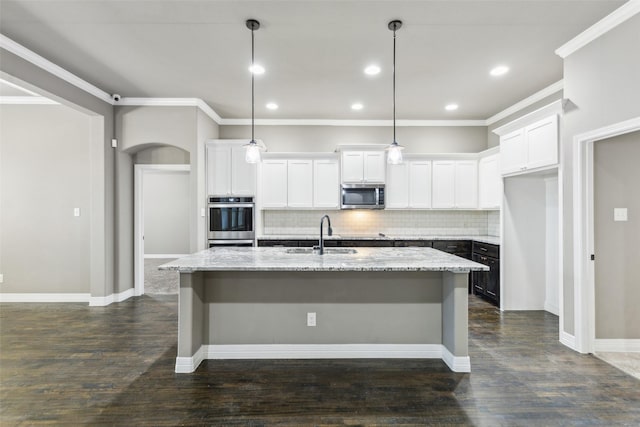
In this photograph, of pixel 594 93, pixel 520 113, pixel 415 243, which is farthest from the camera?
pixel 415 243

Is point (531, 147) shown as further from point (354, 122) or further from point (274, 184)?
point (274, 184)

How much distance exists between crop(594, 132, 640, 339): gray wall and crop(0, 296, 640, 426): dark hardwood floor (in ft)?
1.80

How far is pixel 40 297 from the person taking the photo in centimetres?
487

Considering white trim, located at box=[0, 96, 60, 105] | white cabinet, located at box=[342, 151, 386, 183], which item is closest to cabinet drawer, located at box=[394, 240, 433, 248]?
white cabinet, located at box=[342, 151, 386, 183]

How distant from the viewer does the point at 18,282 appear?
191 inches

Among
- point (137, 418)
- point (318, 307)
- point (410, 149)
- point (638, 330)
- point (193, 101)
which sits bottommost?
point (137, 418)

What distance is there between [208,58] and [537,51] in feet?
11.5

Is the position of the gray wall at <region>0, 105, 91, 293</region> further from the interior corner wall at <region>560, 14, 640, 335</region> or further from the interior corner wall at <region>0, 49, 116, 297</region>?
the interior corner wall at <region>560, 14, 640, 335</region>

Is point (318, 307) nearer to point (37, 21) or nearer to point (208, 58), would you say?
point (208, 58)

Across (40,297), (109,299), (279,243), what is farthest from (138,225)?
(279,243)

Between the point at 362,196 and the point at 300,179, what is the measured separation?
1.13 metres

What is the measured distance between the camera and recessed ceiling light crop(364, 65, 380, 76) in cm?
378

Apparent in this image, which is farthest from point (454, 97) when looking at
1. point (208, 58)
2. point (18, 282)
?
point (18, 282)

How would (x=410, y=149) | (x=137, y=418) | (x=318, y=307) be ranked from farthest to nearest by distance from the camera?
(x=410, y=149) < (x=318, y=307) < (x=137, y=418)
